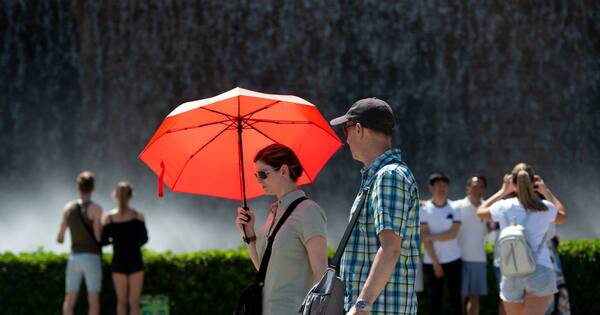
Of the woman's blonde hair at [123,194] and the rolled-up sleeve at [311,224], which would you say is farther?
the woman's blonde hair at [123,194]

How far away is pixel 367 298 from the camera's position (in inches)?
137

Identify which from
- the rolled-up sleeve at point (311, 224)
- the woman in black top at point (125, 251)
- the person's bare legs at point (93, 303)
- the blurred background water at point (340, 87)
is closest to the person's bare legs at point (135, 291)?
the woman in black top at point (125, 251)

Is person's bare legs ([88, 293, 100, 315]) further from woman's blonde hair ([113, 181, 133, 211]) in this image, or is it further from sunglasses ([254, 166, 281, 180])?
sunglasses ([254, 166, 281, 180])

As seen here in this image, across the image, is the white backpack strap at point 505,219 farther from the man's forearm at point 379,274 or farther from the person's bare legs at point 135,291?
the person's bare legs at point 135,291

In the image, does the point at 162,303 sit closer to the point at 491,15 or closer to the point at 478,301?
the point at 478,301

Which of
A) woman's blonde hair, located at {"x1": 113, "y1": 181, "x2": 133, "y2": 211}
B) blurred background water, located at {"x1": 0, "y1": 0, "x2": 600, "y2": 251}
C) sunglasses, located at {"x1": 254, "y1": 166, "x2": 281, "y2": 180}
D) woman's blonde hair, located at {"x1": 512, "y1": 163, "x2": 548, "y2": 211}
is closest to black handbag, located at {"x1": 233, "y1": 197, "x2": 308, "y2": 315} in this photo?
sunglasses, located at {"x1": 254, "y1": 166, "x2": 281, "y2": 180}

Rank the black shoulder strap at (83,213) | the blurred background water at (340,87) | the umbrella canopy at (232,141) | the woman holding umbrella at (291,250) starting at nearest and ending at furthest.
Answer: the woman holding umbrella at (291,250) < the umbrella canopy at (232,141) < the black shoulder strap at (83,213) < the blurred background water at (340,87)

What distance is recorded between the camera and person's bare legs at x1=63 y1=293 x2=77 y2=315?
378 inches

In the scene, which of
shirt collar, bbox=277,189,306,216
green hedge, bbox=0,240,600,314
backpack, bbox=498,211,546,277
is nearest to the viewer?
shirt collar, bbox=277,189,306,216

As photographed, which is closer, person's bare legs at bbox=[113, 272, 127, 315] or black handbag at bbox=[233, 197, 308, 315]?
black handbag at bbox=[233, 197, 308, 315]

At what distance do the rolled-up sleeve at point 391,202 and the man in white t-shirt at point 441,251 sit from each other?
20.0 feet

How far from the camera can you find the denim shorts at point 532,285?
21.7 ft

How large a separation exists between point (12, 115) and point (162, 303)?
852 centimetres

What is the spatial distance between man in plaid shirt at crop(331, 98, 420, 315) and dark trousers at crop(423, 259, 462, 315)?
6105mm
